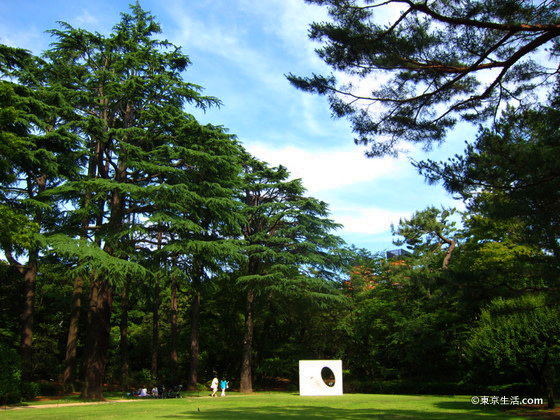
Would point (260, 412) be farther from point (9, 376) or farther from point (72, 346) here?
point (72, 346)

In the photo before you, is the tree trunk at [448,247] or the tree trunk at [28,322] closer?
the tree trunk at [28,322]

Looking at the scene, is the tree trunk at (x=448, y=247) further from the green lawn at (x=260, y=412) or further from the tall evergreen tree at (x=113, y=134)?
the tall evergreen tree at (x=113, y=134)

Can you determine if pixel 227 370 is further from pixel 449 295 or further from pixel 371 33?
pixel 371 33

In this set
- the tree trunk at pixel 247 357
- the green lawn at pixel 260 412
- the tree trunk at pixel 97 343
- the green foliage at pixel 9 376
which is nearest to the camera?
the green lawn at pixel 260 412

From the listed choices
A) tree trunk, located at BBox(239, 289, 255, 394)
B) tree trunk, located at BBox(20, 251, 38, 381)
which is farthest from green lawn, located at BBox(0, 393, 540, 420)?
tree trunk, located at BBox(239, 289, 255, 394)

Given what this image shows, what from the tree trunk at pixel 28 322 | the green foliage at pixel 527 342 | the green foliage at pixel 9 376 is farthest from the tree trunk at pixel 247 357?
the green foliage at pixel 527 342

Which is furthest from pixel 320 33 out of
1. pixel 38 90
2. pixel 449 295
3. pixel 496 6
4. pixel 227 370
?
pixel 227 370

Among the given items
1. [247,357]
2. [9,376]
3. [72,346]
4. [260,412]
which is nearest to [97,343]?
[9,376]

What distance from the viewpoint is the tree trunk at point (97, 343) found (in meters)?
18.5

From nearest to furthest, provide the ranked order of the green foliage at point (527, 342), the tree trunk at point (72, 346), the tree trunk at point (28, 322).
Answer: the green foliage at point (527, 342), the tree trunk at point (28, 322), the tree trunk at point (72, 346)

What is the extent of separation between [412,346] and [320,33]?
22484mm

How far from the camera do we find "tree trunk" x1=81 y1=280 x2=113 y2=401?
60.6ft

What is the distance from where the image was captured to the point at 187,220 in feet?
62.3

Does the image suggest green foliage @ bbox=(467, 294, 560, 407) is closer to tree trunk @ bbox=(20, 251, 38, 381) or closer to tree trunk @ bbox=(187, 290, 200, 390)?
tree trunk @ bbox=(187, 290, 200, 390)
